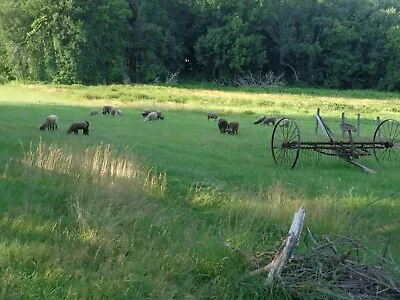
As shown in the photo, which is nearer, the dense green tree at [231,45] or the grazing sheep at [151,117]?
the grazing sheep at [151,117]

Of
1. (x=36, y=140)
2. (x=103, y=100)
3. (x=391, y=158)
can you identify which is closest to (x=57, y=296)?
(x=36, y=140)

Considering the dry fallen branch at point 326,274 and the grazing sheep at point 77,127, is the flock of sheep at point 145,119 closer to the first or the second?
the grazing sheep at point 77,127

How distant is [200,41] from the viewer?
76875 millimetres

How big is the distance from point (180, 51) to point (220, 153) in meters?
63.7

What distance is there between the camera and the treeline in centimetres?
6831

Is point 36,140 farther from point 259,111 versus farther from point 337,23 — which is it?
point 337,23

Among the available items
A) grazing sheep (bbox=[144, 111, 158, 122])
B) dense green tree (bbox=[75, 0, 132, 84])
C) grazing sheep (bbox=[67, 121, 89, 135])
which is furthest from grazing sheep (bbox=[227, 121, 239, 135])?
dense green tree (bbox=[75, 0, 132, 84])

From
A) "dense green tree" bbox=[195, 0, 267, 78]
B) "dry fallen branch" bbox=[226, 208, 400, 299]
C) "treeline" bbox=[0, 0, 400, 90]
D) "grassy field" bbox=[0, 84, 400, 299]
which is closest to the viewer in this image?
"dry fallen branch" bbox=[226, 208, 400, 299]

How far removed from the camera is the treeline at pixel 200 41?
224 feet

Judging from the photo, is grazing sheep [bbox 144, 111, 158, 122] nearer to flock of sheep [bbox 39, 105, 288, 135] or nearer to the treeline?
flock of sheep [bbox 39, 105, 288, 135]

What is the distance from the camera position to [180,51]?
79.1m

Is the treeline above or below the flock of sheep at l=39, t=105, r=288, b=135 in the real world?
above

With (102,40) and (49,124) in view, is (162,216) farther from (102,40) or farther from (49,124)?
(102,40)

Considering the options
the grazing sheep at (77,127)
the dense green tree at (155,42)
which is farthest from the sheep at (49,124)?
the dense green tree at (155,42)
